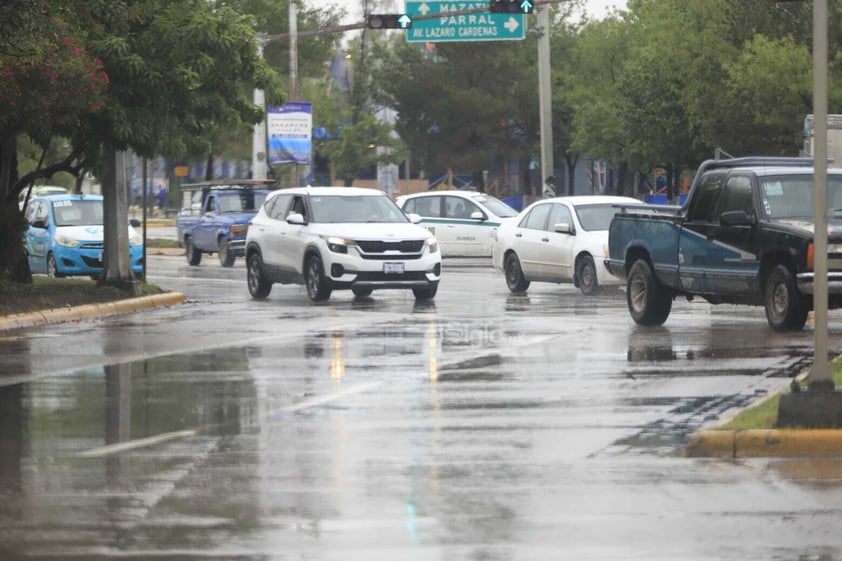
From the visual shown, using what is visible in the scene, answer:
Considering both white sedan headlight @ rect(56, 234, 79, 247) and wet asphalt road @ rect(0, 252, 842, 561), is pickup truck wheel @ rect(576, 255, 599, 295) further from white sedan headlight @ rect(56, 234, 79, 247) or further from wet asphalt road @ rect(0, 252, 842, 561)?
white sedan headlight @ rect(56, 234, 79, 247)

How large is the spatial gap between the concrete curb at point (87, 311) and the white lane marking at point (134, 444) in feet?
34.5

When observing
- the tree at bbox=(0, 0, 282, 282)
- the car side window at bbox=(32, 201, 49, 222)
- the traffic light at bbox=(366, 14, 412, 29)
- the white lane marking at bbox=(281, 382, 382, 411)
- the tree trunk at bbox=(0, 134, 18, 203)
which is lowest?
the white lane marking at bbox=(281, 382, 382, 411)

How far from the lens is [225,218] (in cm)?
4003

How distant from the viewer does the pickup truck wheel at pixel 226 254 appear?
1563 inches

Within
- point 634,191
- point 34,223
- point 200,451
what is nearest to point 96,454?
point 200,451

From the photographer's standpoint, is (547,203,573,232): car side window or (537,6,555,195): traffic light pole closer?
(547,203,573,232): car side window

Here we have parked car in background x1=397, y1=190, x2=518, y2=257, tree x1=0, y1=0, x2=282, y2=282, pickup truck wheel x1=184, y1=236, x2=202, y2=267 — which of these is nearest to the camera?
tree x1=0, y1=0, x2=282, y2=282

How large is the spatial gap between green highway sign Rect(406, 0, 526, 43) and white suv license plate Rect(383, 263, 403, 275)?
60.3 ft

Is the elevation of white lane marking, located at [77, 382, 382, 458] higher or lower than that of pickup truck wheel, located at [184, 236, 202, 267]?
lower

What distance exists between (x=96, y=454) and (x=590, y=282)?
56.9 feet

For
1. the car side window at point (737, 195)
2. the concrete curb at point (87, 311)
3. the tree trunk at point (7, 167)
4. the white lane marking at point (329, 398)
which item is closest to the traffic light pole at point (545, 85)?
the concrete curb at point (87, 311)

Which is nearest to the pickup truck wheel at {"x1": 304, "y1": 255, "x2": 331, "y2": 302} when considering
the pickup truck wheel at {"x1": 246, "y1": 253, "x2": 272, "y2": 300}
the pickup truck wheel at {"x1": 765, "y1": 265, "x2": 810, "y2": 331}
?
the pickup truck wheel at {"x1": 246, "y1": 253, "x2": 272, "y2": 300}

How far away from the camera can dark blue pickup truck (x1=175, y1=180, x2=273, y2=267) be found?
39656 mm

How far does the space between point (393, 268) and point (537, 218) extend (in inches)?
169
